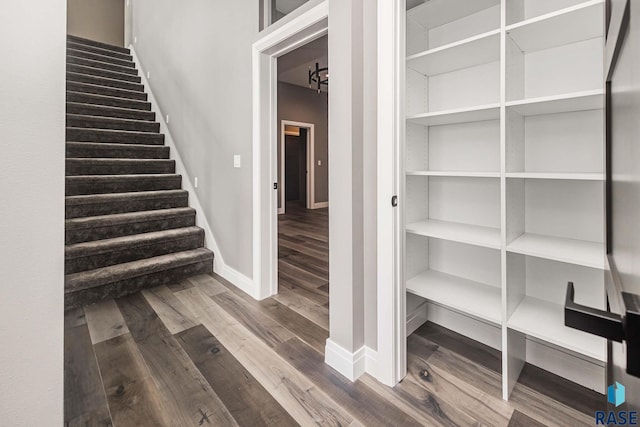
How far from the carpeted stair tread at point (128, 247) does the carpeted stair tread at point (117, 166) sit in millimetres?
954

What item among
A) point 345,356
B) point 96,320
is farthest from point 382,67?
point 96,320

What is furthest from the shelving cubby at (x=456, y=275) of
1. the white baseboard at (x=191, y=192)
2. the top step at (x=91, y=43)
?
the top step at (x=91, y=43)

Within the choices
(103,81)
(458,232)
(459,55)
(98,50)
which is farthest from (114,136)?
(458,232)

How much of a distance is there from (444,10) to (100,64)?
5.44m

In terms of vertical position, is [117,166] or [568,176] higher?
[117,166]

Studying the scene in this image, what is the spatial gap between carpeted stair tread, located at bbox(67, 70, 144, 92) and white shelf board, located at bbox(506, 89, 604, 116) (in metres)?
5.29

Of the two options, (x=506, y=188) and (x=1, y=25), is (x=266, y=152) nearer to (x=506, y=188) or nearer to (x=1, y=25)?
(x=506, y=188)

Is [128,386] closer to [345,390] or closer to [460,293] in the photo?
[345,390]

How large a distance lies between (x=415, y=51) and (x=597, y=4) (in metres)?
0.92

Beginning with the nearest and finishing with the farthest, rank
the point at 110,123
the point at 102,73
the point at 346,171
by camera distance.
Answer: the point at 346,171, the point at 110,123, the point at 102,73

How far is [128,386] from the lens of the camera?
154 cm

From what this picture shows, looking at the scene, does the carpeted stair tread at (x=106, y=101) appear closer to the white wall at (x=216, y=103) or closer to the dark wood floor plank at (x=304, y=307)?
the white wall at (x=216, y=103)

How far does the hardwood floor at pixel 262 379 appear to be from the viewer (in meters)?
1.36

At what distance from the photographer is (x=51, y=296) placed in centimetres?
67
